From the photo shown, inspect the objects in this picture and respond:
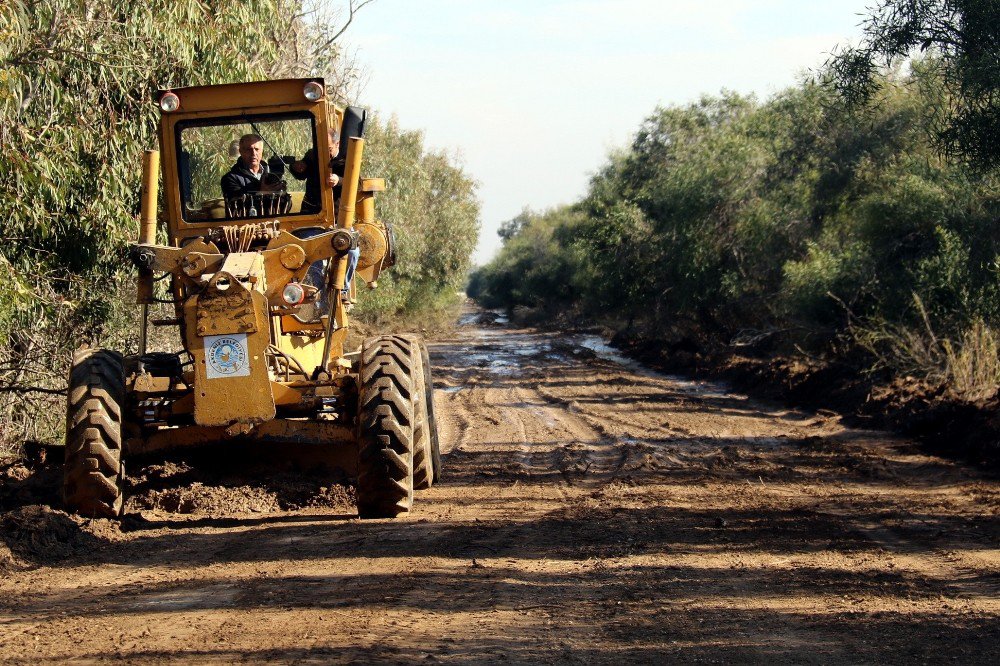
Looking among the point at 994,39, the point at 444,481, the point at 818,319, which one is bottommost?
the point at 444,481

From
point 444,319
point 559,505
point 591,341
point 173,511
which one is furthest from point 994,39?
point 444,319

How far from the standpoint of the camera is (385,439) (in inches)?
287

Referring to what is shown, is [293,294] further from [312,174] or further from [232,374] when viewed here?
[312,174]

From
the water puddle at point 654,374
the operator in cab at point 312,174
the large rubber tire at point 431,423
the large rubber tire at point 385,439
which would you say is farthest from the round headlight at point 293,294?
the water puddle at point 654,374

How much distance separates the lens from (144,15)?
10492mm

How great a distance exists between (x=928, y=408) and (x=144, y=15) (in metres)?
9.71

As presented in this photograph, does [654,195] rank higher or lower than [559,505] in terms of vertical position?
higher

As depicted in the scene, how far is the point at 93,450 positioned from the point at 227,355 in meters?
1.08

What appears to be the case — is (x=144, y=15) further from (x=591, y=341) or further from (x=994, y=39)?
(x=591, y=341)

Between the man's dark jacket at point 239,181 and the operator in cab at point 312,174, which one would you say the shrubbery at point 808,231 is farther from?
the man's dark jacket at point 239,181

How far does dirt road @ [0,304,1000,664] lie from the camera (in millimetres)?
4863

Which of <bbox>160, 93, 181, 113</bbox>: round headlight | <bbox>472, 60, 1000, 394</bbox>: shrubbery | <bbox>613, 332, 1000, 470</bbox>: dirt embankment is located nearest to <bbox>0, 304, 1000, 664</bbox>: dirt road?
<bbox>613, 332, 1000, 470</bbox>: dirt embankment

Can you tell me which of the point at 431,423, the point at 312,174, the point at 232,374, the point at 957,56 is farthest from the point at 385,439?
the point at 957,56

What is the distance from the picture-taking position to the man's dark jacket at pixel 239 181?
8469mm
